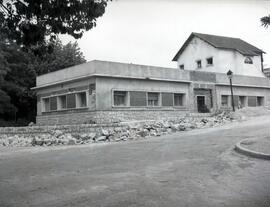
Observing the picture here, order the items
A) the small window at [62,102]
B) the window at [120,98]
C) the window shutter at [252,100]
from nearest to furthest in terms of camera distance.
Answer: the window at [120,98] < the small window at [62,102] < the window shutter at [252,100]

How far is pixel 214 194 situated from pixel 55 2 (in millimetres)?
5114

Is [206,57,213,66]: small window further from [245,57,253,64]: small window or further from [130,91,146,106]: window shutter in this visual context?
[130,91,146,106]: window shutter

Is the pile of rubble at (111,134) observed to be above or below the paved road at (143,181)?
above

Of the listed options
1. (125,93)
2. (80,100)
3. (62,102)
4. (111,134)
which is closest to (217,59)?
(125,93)

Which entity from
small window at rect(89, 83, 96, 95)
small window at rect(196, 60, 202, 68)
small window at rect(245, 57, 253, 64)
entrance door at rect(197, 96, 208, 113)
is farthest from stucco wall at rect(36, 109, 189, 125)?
small window at rect(245, 57, 253, 64)

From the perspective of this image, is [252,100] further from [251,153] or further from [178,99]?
[251,153]

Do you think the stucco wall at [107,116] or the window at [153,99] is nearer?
the stucco wall at [107,116]

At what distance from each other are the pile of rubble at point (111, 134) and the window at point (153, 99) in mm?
4473

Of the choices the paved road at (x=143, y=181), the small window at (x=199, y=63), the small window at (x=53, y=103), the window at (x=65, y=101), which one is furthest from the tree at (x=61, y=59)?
the paved road at (x=143, y=181)

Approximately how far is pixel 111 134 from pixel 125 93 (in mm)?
7176

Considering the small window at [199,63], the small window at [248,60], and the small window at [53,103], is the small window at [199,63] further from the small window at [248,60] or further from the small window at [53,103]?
the small window at [53,103]

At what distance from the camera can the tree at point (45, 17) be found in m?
7.79

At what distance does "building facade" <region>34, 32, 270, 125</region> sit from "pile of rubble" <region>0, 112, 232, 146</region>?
3.95 meters

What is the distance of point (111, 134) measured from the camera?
68.9ft
